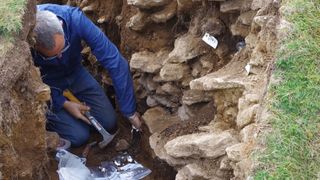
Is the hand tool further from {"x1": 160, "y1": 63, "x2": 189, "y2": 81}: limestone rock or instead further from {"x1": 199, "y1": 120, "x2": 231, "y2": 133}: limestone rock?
{"x1": 199, "y1": 120, "x2": 231, "y2": 133}: limestone rock

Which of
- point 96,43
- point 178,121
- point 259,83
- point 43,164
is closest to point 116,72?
point 96,43

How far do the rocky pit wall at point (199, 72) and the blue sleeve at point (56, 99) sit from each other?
934 mm

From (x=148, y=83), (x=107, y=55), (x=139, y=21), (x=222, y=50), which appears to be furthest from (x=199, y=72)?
(x=139, y=21)

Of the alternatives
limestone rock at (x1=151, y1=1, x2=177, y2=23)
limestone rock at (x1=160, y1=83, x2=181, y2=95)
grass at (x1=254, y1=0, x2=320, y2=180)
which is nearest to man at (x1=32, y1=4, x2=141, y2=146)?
limestone rock at (x1=160, y1=83, x2=181, y2=95)

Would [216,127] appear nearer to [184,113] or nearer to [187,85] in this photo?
[184,113]

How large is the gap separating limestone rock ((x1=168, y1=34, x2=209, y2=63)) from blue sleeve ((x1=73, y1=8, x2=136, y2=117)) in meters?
0.55

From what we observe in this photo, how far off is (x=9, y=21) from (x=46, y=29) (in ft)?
1.46

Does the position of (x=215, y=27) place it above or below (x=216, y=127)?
above

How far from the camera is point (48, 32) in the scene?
14.9ft

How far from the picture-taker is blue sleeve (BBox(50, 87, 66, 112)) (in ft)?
17.3

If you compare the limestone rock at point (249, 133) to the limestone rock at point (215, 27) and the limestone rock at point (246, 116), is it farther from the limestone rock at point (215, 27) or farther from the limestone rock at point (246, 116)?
the limestone rock at point (215, 27)

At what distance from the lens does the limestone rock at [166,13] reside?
17.7 feet

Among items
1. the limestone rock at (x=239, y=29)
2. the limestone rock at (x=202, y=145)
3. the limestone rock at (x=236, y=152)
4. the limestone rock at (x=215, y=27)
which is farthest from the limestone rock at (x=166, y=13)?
the limestone rock at (x=236, y=152)

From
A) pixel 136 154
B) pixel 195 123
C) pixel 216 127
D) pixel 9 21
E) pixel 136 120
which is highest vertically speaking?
pixel 9 21
